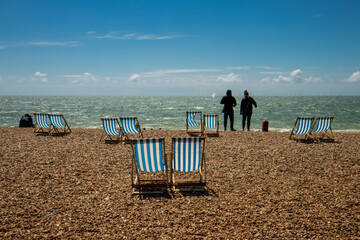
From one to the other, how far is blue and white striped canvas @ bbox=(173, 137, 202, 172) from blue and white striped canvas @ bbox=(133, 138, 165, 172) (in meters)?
0.32

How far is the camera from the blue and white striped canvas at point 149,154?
173 inches

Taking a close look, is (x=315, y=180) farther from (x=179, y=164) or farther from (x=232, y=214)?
(x=179, y=164)

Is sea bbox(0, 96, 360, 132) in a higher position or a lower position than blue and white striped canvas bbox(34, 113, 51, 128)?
lower

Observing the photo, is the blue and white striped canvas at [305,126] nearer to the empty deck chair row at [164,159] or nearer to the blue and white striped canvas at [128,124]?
the empty deck chair row at [164,159]

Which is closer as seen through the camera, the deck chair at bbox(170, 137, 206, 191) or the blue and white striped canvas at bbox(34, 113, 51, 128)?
the deck chair at bbox(170, 137, 206, 191)

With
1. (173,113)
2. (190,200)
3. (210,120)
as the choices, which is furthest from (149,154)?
(173,113)

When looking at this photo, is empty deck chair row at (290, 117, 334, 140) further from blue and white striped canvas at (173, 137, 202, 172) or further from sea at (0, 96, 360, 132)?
blue and white striped canvas at (173, 137, 202, 172)

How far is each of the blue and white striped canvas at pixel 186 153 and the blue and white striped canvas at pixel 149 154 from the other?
32 centimetres

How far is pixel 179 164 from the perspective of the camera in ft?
15.1

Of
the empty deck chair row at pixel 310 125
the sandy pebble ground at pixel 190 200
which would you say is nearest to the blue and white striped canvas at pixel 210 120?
the empty deck chair row at pixel 310 125

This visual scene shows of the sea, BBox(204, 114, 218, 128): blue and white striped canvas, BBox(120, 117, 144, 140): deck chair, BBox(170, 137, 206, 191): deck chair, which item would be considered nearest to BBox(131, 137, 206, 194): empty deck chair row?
BBox(170, 137, 206, 191): deck chair

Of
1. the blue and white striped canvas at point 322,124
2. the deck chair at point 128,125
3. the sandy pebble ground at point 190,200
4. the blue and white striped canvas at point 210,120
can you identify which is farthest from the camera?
the blue and white striped canvas at point 210,120

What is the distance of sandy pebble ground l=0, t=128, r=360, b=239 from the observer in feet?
10.4

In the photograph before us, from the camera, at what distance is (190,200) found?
406 centimetres
